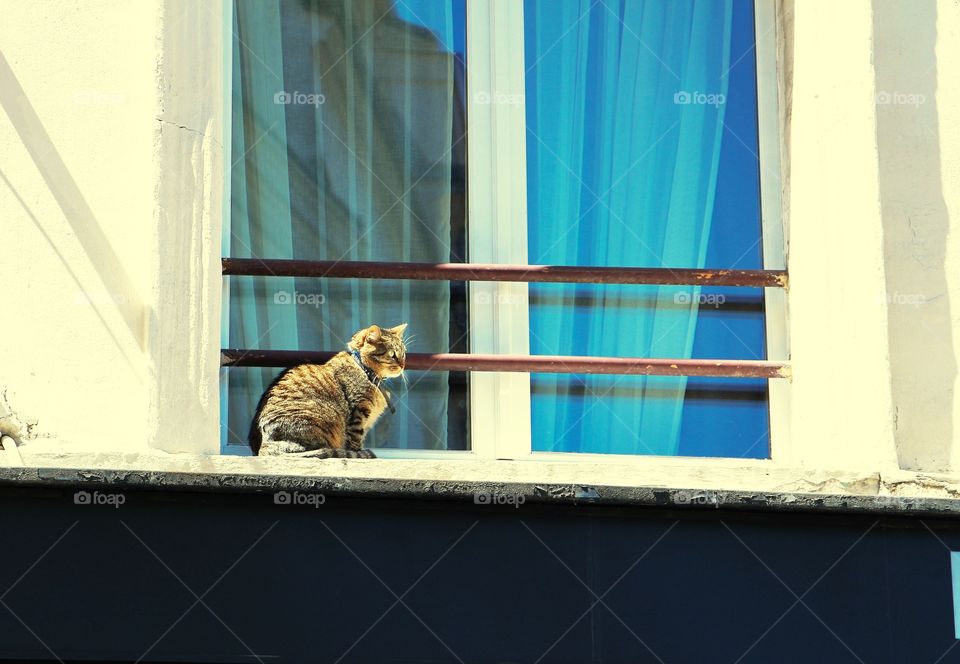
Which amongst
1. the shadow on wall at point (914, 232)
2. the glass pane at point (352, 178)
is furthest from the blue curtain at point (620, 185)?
the shadow on wall at point (914, 232)

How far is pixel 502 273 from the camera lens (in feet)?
20.8

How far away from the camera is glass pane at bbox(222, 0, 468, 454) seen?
643 cm

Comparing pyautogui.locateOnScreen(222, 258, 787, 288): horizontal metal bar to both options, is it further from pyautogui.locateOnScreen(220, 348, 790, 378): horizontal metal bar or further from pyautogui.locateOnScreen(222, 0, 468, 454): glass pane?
pyautogui.locateOnScreen(220, 348, 790, 378): horizontal metal bar

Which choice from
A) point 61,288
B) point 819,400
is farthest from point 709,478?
point 61,288

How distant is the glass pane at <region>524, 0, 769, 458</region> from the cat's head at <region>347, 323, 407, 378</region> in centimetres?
64

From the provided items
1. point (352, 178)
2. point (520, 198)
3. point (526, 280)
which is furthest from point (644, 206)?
point (352, 178)

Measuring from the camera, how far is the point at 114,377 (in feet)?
18.8

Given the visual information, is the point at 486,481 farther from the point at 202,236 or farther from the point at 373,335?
the point at 202,236

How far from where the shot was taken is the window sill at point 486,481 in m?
5.26

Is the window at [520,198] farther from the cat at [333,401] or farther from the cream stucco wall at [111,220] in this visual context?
the cream stucco wall at [111,220]

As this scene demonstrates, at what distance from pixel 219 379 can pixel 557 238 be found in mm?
1662

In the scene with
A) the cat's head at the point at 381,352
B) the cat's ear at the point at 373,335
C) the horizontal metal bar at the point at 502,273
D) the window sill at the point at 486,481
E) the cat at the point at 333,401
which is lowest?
the window sill at the point at 486,481

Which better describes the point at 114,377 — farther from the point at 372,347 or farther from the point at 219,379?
Answer: the point at 372,347

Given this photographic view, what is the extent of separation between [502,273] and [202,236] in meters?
1.33
